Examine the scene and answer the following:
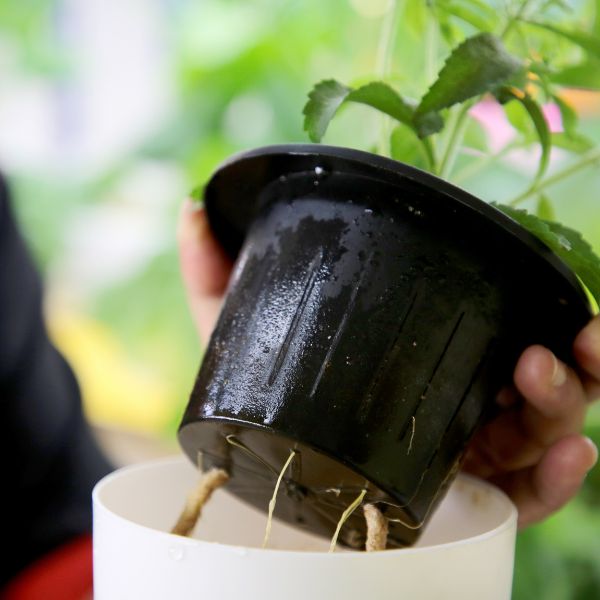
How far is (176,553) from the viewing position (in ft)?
1.30

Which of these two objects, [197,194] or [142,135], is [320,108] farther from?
[142,135]

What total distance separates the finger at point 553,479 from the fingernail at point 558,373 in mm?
89

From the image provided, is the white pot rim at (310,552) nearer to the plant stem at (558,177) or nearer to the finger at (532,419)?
the finger at (532,419)

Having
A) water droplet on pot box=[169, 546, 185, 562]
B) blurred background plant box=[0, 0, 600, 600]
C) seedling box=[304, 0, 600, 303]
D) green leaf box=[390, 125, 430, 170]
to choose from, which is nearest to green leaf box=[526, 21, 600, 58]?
seedling box=[304, 0, 600, 303]

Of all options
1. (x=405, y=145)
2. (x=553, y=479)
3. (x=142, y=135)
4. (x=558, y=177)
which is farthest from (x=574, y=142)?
(x=142, y=135)

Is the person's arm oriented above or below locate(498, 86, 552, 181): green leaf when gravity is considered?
below

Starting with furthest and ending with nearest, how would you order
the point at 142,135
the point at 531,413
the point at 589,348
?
the point at 142,135, the point at 531,413, the point at 589,348

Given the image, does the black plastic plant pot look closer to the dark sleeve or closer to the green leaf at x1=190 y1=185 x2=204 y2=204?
the green leaf at x1=190 y1=185 x2=204 y2=204

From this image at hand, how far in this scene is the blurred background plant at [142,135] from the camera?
4.68 feet

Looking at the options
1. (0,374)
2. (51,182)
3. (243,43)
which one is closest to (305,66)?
(243,43)

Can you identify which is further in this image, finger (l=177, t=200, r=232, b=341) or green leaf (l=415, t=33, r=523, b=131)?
finger (l=177, t=200, r=232, b=341)

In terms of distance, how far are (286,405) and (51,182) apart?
1.44m

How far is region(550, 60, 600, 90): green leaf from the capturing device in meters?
0.56

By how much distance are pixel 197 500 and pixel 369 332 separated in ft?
0.53
